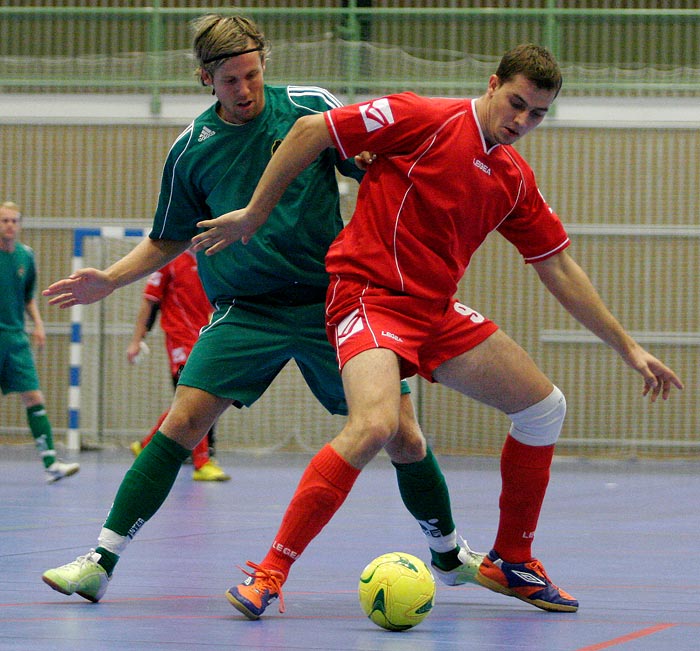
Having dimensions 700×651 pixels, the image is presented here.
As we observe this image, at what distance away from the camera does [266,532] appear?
6.57m

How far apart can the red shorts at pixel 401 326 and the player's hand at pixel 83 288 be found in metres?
0.87

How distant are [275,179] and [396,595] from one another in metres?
1.30

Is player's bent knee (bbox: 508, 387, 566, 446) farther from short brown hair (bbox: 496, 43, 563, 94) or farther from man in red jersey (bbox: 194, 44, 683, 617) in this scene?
short brown hair (bbox: 496, 43, 563, 94)

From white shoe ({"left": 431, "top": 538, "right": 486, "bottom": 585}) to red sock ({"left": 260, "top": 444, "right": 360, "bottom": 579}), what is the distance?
34.9 inches

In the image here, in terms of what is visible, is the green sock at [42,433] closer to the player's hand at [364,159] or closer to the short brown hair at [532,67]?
the player's hand at [364,159]

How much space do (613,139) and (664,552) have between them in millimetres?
8057

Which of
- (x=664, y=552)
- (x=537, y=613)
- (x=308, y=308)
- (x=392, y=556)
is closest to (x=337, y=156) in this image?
(x=308, y=308)

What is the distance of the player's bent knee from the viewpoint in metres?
4.21

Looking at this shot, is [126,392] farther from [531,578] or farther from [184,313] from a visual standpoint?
[531,578]

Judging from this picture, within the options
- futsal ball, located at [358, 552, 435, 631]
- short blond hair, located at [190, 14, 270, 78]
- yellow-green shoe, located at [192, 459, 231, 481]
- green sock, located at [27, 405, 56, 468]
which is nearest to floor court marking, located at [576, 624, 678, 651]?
futsal ball, located at [358, 552, 435, 631]

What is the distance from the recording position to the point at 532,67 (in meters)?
3.86

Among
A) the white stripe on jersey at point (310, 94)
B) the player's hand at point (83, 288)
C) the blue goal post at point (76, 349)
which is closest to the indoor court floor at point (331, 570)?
the player's hand at point (83, 288)

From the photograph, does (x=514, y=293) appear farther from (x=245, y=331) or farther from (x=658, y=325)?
→ (x=245, y=331)

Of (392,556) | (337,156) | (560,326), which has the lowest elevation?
(560,326)
